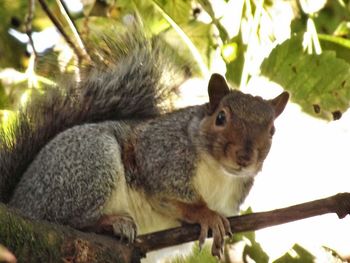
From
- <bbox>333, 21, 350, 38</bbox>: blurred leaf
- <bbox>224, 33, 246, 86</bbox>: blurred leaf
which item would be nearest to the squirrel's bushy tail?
<bbox>224, 33, 246, 86</bbox>: blurred leaf

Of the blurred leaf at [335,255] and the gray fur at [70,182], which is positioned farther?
the gray fur at [70,182]

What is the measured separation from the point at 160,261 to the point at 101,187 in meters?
0.60

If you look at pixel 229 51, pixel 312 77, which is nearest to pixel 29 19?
A: pixel 229 51

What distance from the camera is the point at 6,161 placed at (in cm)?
236

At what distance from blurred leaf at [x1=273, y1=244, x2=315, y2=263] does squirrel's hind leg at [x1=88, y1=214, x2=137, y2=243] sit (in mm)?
429

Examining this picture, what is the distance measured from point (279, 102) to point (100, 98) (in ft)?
2.12

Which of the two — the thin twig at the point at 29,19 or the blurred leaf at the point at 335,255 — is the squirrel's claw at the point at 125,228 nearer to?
the blurred leaf at the point at 335,255

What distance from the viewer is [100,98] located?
2557mm

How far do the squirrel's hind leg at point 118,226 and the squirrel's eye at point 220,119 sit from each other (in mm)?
469

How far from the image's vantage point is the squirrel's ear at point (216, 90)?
2.46 m

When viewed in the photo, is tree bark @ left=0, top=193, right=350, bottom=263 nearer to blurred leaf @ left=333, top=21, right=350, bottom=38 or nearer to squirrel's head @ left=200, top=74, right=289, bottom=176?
squirrel's head @ left=200, top=74, right=289, bottom=176

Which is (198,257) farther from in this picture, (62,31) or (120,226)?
(62,31)

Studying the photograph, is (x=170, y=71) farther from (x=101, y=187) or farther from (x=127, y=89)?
(x=101, y=187)

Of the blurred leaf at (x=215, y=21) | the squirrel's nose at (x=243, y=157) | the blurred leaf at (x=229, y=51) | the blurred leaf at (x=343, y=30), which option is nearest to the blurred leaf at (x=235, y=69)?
the blurred leaf at (x=229, y=51)
